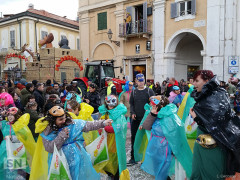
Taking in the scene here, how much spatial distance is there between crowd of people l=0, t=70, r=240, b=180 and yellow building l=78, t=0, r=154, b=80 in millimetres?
12798

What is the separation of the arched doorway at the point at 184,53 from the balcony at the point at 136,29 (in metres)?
2.06

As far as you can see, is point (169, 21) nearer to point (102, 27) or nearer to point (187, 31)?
point (187, 31)

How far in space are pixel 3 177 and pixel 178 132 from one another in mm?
2655

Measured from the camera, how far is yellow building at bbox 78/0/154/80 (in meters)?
16.7

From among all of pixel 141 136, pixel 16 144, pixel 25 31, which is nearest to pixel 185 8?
pixel 141 136

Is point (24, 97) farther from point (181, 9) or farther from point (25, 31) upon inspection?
point (25, 31)

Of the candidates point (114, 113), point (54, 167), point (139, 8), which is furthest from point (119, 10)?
point (54, 167)

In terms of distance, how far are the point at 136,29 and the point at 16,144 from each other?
1506 centimetres

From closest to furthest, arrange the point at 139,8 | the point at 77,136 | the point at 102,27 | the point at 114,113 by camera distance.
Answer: the point at 77,136
the point at 114,113
the point at 139,8
the point at 102,27

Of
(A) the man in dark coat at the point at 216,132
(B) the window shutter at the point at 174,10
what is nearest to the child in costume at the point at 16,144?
(A) the man in dark coat at the point at 216,132

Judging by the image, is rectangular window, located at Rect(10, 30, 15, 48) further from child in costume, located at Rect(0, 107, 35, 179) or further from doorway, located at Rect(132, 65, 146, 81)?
child in costume, located at Rect(0, 107, 35, 179)

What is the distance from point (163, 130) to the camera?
3211 millimetres

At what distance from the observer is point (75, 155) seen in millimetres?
2576

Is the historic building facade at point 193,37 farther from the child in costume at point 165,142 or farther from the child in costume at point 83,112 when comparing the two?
the child in costume at point 83,112
